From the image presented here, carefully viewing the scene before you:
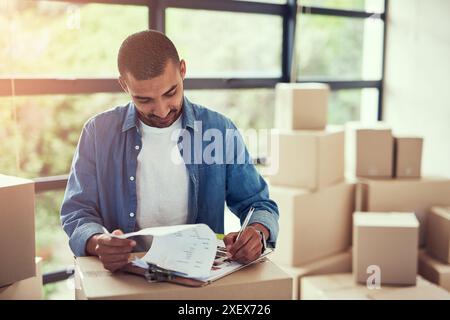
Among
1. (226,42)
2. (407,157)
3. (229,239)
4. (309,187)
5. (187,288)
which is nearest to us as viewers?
(187,288)

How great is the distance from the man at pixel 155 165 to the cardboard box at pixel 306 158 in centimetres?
113

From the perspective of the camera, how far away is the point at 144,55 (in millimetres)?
1352

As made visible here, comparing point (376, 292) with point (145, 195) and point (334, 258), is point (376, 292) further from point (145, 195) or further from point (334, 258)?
point (145, 195)

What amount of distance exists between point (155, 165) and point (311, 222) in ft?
A: 4.63

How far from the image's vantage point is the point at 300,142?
2680mm

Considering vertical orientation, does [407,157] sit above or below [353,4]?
below

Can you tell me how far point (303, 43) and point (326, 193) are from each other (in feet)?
3.68

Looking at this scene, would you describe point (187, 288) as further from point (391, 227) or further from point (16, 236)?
point (391, 227)

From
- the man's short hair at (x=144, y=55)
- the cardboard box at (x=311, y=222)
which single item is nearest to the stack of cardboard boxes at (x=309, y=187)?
the cardboard box at (x=311, y=222)

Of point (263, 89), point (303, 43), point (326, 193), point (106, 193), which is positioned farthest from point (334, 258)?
point (106, 193)

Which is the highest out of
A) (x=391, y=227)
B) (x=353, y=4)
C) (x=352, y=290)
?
(x=353, y=4)

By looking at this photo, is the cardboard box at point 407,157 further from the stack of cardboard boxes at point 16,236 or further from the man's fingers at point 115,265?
the man's fingers at point 115,265

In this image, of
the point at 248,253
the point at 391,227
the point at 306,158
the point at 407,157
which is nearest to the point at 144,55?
the point at 248,253
